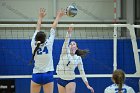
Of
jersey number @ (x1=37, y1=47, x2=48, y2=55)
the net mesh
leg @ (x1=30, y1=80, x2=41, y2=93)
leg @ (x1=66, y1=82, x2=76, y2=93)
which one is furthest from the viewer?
the net mesh

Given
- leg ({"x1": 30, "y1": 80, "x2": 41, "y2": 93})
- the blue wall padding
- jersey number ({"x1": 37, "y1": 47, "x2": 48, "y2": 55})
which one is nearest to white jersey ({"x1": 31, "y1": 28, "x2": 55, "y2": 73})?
jersey number ({"x1": 37, "y1": 47, "x2": 48, "y2": 55})

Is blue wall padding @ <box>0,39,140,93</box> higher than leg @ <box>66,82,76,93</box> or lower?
higher

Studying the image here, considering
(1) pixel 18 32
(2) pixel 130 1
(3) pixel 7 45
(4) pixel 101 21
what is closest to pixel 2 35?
(1) pixel 18 32

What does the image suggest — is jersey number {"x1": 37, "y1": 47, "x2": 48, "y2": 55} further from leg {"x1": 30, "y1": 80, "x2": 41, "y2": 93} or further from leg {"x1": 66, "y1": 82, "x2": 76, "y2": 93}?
leg {"x1": 66, "y1": 82, "x2": 76, "y2": 93}

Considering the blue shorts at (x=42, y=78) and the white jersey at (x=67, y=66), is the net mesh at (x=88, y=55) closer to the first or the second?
the white jersey at (x=67, y=66)

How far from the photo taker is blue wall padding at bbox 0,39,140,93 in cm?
782

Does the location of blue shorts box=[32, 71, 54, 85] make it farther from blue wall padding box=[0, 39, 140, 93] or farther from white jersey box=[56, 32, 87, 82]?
blue wall padding box=[0, 39, 140, 93]

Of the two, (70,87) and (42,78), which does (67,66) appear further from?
(42,78)

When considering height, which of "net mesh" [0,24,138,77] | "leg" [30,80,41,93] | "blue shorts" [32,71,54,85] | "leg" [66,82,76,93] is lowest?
"leg" [66,82,76,93]

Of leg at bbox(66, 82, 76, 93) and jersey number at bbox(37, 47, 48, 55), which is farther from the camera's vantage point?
leg at bbox(66, 82, 76, 93)

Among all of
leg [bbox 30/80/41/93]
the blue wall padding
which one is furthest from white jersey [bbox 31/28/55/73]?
the blue wall padding

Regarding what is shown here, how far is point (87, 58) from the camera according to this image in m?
7.96

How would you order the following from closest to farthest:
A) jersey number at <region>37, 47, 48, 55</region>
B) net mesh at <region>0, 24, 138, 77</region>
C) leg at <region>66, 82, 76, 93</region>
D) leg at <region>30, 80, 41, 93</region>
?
jersey number at <region>37, 47, 48, 55</region>
leg at <region>30, 80, 41, 93</region>
leg at <region>66, 82, 76, 93</region>
net mesh at <region>0, 24, 138, 77</region>

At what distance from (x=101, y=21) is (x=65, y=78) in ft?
14.2
